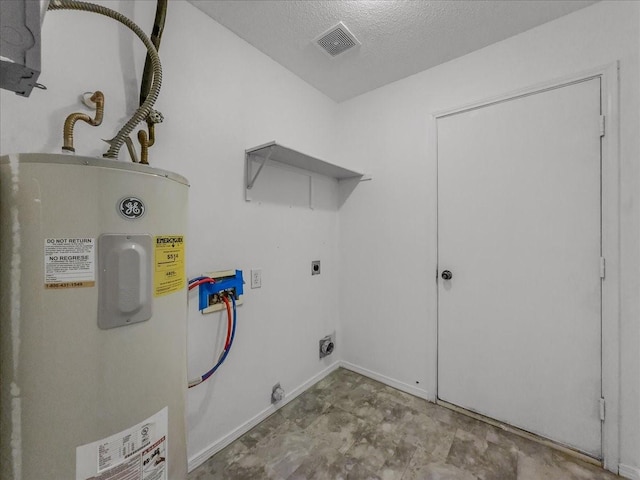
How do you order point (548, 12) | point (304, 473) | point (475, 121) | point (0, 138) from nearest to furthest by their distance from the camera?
point (0, 138), point (304, 473), point (548, 12), point (475, 121)

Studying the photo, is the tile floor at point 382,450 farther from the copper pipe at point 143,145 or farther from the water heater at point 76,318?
the copper pipe at point 143,145

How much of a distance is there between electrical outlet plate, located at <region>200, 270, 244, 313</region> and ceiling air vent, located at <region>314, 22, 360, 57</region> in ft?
5.15

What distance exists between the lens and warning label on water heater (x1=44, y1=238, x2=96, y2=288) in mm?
650

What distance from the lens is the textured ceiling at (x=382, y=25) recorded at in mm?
1486

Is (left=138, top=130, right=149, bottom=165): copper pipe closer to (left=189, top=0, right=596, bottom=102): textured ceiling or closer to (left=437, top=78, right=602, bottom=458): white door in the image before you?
(left=189, top=0, right=596, bottom=102): textured ceiling

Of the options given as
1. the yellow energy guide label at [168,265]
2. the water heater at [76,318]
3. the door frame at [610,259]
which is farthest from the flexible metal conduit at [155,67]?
the door frame at [610,259]

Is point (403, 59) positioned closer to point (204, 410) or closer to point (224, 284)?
point (224, 284)

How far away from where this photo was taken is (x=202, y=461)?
1.48m

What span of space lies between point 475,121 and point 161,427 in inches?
90.8

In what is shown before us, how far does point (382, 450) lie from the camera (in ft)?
5.13

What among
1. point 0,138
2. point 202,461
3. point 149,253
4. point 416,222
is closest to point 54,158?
point 149,253

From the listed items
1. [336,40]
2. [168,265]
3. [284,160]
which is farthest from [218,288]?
[336,40]

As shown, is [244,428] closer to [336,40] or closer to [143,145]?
[143,145]

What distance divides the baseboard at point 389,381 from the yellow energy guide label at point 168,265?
1963mm
